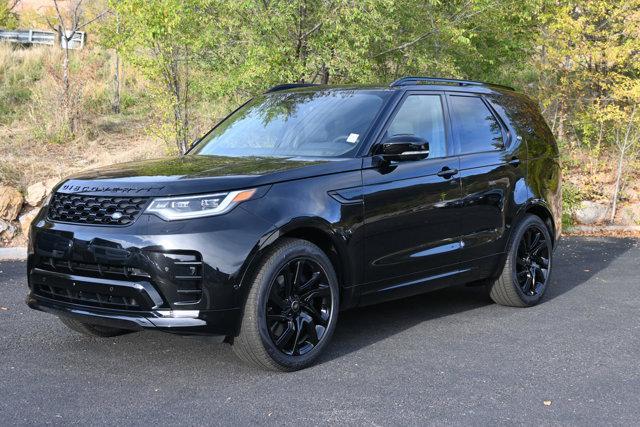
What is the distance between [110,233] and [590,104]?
12.8m

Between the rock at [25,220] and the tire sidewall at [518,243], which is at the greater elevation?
the tire sidewall at [518,243]

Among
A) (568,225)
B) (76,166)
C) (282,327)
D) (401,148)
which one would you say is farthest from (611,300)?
(76,166)

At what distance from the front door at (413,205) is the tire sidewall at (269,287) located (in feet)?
1.23

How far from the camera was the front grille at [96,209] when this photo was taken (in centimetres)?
466

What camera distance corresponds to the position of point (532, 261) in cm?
718

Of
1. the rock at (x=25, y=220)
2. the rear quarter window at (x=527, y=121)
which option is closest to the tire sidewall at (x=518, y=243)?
the rear quarter window at (x=527, y=121)

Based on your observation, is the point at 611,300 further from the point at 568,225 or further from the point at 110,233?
the point at 568,225

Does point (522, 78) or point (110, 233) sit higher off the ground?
point (522, 78)

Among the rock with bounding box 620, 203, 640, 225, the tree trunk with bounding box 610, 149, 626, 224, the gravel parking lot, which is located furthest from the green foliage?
the gravel parking lot

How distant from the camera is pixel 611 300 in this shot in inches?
295

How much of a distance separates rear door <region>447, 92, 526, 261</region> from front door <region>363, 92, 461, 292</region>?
0.44 feet

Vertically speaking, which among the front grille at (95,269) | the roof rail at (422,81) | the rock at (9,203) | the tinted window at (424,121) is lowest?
the rock at (9,203)

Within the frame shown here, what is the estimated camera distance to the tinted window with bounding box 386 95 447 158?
19.3 ft

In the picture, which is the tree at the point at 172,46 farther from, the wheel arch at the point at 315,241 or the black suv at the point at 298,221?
the wheel arch at the point at 315,241
